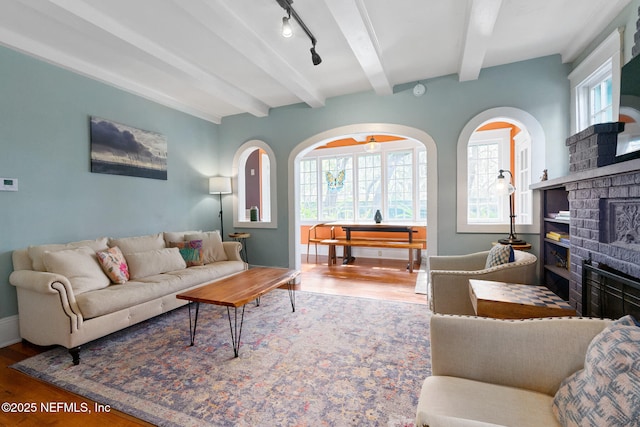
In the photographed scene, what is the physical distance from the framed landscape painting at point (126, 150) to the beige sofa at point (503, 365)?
3.97m

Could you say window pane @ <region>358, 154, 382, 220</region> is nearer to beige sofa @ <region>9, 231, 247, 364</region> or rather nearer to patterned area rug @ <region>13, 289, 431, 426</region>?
patterned area rug @ <region>13, 289, 431, 426</region>

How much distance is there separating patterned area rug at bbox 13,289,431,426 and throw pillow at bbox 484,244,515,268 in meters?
0.88

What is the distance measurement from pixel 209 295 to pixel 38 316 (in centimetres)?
144

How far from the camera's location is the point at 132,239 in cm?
344

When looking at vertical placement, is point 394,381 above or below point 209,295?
below

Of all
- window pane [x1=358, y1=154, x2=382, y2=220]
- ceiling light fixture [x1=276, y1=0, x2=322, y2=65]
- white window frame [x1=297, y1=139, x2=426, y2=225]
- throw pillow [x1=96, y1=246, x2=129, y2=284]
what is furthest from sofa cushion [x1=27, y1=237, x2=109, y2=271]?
window pane [x1=358, y1=154, x2=382, y2=220]

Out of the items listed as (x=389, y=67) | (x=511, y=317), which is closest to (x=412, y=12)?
(x=389, y=67)

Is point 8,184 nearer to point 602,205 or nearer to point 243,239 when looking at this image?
point 243,239

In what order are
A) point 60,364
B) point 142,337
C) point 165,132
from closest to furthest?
point 60,364, point 142,337, point 165,132

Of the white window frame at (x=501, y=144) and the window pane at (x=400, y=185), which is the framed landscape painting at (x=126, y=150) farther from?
the white window frame at (x=501, y=144)

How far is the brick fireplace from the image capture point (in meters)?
1.50

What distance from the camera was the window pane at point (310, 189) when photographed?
7305 millimetres

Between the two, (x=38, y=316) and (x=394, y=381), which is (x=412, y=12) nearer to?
(x=394, y=381)

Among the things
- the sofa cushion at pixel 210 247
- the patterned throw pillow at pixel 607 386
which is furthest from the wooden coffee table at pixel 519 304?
the sofa cushion at pixel 210 247
